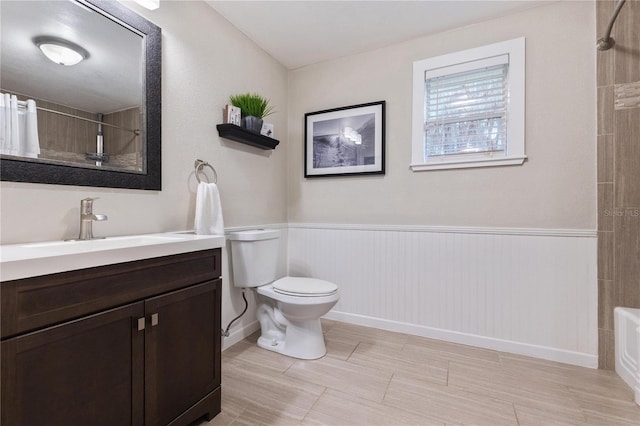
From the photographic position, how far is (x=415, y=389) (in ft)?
5.10

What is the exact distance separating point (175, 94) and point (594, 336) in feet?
9.57

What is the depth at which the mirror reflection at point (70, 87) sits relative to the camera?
1.08 meters

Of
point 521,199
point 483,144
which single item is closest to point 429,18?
point 483,144

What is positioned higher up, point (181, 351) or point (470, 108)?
point (470, 108)

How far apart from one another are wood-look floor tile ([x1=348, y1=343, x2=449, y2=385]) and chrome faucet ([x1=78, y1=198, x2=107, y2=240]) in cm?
159

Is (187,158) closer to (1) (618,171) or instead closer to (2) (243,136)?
(2) (243,136)

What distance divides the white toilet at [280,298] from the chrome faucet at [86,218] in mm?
817

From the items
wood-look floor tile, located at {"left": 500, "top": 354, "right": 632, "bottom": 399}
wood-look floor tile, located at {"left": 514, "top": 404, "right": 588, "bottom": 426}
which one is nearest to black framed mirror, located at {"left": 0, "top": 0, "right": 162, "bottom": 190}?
wood-look floor tile, located at {"left": 514, "top": 404, "right": 588, "bottom": 426}

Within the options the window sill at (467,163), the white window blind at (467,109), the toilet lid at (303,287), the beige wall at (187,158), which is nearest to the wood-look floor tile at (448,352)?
the toilet lid at (303,287)

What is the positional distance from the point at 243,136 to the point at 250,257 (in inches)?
33.3

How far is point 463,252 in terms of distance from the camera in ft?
Answer: 6.86

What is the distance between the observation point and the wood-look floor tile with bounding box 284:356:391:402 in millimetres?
1548

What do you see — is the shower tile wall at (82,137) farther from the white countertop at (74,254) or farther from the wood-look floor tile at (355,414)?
the wood-look floor tile at (355,414)

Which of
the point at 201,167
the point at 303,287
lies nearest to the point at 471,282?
the point at 303,287
